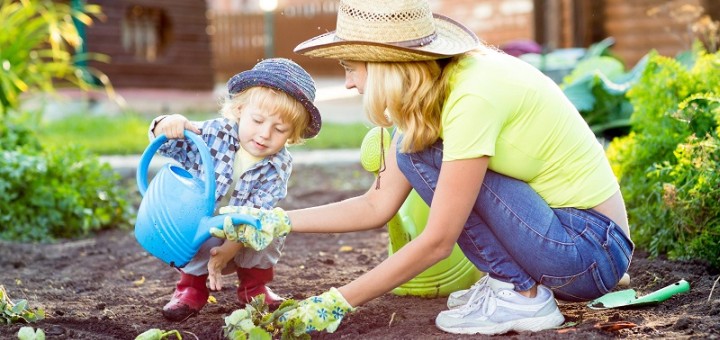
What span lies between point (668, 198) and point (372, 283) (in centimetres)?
117

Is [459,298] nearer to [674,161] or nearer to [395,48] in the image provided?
[395,48]

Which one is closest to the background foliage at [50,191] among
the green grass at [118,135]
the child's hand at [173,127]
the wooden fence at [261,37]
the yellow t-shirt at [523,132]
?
the green grass at [118,135]

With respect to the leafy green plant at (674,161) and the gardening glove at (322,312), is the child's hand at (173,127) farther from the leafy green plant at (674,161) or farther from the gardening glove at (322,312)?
the leafy green plant at (674,161)

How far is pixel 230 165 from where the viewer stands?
2.84 m

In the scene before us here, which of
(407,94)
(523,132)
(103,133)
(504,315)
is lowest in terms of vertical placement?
(103,133)

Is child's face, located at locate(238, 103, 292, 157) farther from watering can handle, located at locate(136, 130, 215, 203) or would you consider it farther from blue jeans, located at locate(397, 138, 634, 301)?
blue jeans, located at locate(397, 138, 634, 301)

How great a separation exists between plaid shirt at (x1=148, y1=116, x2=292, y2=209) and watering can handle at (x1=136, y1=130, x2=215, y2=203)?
13 centimetres

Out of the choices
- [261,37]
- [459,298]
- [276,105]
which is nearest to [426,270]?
[459,298]

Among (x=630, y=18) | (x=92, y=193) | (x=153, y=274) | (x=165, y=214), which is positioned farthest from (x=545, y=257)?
(x=630, y=18)

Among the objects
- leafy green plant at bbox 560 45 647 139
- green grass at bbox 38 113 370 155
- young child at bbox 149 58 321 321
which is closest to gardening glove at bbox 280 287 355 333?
young child at bbox 149 58 321 321

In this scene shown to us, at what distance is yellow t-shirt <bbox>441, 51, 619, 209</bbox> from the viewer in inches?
90.0

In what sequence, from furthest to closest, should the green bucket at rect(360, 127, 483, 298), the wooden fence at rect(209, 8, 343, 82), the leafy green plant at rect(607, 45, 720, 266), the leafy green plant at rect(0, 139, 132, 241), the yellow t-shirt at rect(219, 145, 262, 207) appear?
1. the wooden fence at rect(209, 8, 343, 82)
2. the leafy green plant at rect(0, 139, 132, 241)
3. the leafy green plant at rect(607, 45, 720, 266)
4. the green bucket at rect(360, 127, 483, 298)
5. the yellow t-shirt at rect(219, 145, 262, 207)

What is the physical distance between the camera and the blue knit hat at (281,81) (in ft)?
8.96

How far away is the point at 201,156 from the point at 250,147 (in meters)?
0.24
